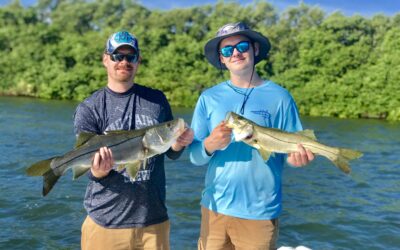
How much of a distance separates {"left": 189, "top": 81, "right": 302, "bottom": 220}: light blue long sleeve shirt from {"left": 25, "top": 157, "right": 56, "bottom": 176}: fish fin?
1296 mm

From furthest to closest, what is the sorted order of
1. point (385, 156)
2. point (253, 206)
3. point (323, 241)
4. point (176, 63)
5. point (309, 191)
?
point (176, 63)
point (385, 156)
point (309, 191)
point (323, 241)
point (253, 206)

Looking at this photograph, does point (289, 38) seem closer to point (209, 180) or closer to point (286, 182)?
point (286, 182)

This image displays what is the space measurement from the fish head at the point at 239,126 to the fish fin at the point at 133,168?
34.7 inches

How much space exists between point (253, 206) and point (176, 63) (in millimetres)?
57876

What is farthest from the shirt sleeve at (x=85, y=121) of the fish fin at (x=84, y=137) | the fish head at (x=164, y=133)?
the fish head at (x=164, y=133)

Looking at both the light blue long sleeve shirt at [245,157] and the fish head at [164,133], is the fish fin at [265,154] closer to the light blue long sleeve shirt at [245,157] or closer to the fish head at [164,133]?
the light blue long sleeve shirt at [245,157]

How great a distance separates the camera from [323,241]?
10039 millimetres

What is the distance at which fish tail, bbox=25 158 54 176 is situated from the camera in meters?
3.82

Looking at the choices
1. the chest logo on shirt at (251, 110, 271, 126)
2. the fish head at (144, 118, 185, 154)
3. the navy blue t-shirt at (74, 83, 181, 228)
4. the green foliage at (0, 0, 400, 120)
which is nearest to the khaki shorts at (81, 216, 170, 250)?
the navy blue t-shirt at (74, 83, 181, 228)

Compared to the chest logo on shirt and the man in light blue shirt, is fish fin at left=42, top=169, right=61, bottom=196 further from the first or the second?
the chest logo on shirt

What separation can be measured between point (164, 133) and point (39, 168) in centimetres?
110

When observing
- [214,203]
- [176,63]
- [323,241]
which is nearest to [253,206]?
[214,203]

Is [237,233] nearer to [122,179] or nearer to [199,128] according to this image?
[199,128]

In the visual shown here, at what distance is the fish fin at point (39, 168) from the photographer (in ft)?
12.5
